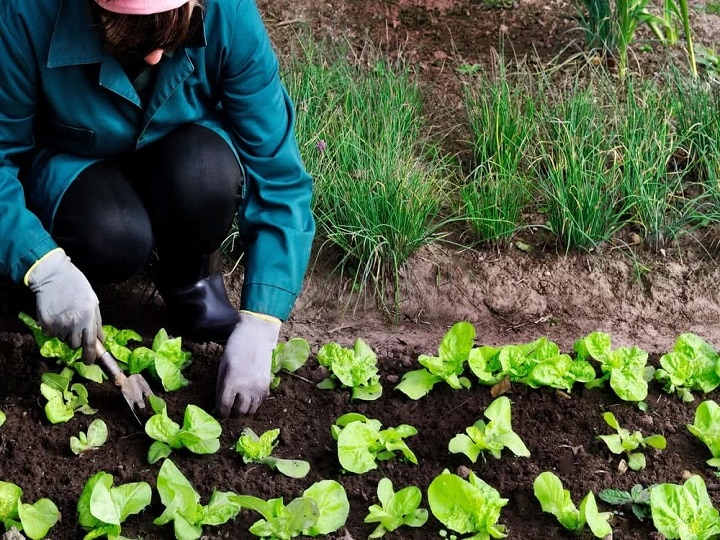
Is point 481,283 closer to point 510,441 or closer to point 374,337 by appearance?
point 374,337

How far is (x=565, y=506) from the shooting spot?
1980 millimetres

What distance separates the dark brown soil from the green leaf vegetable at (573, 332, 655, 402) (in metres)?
0.04

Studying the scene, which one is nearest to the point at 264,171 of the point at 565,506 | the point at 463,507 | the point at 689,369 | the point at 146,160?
the point at 146,160

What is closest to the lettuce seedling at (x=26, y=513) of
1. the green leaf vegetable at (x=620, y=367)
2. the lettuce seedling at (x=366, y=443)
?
the lettuce seedling at (x=366, y=443)

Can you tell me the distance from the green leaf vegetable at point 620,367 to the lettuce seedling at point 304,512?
76cm

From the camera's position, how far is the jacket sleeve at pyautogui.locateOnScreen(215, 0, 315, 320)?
2.21 metres

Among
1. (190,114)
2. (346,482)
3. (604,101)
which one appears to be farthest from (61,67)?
(604,101)

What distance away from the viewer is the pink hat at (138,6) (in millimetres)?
1845

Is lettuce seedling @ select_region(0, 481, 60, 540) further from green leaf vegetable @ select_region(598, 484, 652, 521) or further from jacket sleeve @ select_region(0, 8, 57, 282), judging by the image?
green leaf vegetable @ select_region(598, 484, 652, 521)

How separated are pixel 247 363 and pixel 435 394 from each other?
49 centimetres

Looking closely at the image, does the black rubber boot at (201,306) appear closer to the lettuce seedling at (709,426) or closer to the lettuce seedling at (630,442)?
the lettuce seedling at (630,442)

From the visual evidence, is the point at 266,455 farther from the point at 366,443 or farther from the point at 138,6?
the point at 138,6

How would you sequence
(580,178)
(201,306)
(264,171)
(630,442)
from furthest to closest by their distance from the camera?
(580,178), (201,306), (264,171), (630,442)

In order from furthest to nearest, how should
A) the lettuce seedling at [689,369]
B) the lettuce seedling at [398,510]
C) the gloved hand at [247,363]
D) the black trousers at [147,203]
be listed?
the lettuce seedling at [689,369] → the black trousers at [147,203] → the gloved hand at [247,363] → the lettuce seedling at [398,510]
